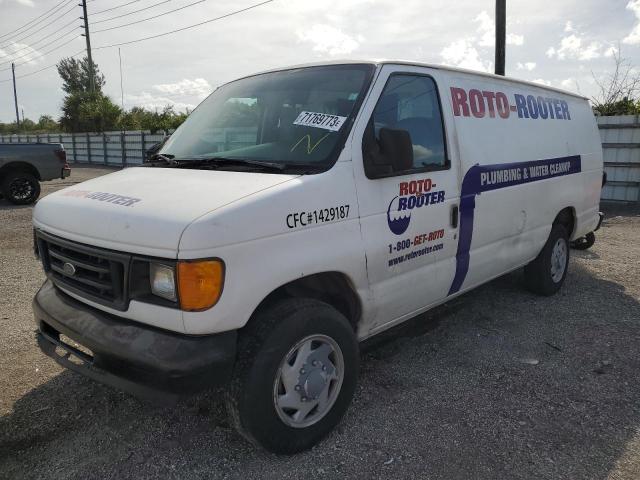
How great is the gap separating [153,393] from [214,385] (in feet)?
0.88

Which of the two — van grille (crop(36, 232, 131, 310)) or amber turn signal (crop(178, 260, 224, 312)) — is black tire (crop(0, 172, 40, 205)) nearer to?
van grille (crop(36, 232, 131, 310))

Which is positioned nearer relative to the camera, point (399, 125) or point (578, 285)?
Answer: point (399, 125)

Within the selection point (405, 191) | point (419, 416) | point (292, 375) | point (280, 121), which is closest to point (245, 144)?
point (280, 121)

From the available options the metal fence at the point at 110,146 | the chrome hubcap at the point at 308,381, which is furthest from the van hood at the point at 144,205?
the metal fence at the point at 110,146

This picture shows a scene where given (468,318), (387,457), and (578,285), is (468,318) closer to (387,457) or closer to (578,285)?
(578,285)

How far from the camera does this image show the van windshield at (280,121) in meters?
2.86

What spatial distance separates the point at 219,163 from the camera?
2967 mm

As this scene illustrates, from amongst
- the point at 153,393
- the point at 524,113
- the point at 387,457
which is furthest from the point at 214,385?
the point at 524,113

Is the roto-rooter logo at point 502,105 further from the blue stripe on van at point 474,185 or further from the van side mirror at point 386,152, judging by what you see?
the van side mirror at point 386,152

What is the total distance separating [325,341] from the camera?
8.92 ft

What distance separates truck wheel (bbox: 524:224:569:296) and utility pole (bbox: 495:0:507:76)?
7.39 metres

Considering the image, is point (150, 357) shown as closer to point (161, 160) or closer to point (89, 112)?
point (161, 160)

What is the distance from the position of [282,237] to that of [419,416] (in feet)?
4.88

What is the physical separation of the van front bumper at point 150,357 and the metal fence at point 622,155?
1114 centimetres
